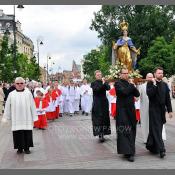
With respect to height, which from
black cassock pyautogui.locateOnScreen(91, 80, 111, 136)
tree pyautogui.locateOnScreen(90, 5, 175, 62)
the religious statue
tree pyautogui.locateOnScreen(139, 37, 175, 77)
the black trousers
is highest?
tree pyautogui.locateOnScreen(90, 5, 175, 62)

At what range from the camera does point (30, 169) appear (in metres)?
9.22

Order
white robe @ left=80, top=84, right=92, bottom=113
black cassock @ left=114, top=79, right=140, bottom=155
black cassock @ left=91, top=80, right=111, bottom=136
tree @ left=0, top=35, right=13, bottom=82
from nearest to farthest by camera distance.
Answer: black cassock @ left=114, top=79, right=140, bottom=155
black cassock @ left=91, top=80, right=111, bottom=136
white robe @ left=80, top=84, right=92, bottom=113
tree @ left=0, top=35, right=13, bottom=82

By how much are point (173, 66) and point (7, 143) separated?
49900 millimetres

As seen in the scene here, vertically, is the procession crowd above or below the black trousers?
above

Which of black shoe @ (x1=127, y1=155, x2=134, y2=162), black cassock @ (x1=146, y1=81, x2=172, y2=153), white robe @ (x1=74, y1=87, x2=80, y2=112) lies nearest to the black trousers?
black shoe @ (x1=127, y1=155, x2=134, y2=162)

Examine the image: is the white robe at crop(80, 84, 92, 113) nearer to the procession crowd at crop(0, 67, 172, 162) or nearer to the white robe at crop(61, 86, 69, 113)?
the white robe at crop(61, 86, 69, 113)

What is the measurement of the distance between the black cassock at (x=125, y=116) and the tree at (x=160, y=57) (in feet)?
154

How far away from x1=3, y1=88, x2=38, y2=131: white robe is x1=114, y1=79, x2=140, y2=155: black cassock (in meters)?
2.28

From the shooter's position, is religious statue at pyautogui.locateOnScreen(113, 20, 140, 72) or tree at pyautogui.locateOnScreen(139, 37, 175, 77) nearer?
religious statue at pyautogui.locateOnScreen(113, 20, 140, 72)

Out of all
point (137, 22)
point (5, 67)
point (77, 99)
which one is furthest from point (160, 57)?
point (77, 99)

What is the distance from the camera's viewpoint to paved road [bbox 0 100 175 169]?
9633 mm

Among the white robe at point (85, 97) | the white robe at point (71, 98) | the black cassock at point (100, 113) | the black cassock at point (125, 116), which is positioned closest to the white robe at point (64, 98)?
the white robe at point (71, 98)

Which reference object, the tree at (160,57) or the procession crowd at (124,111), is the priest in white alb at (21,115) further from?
the tree at (160,57)

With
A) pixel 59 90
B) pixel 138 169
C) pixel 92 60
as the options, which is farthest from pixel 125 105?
pixel 92 60
